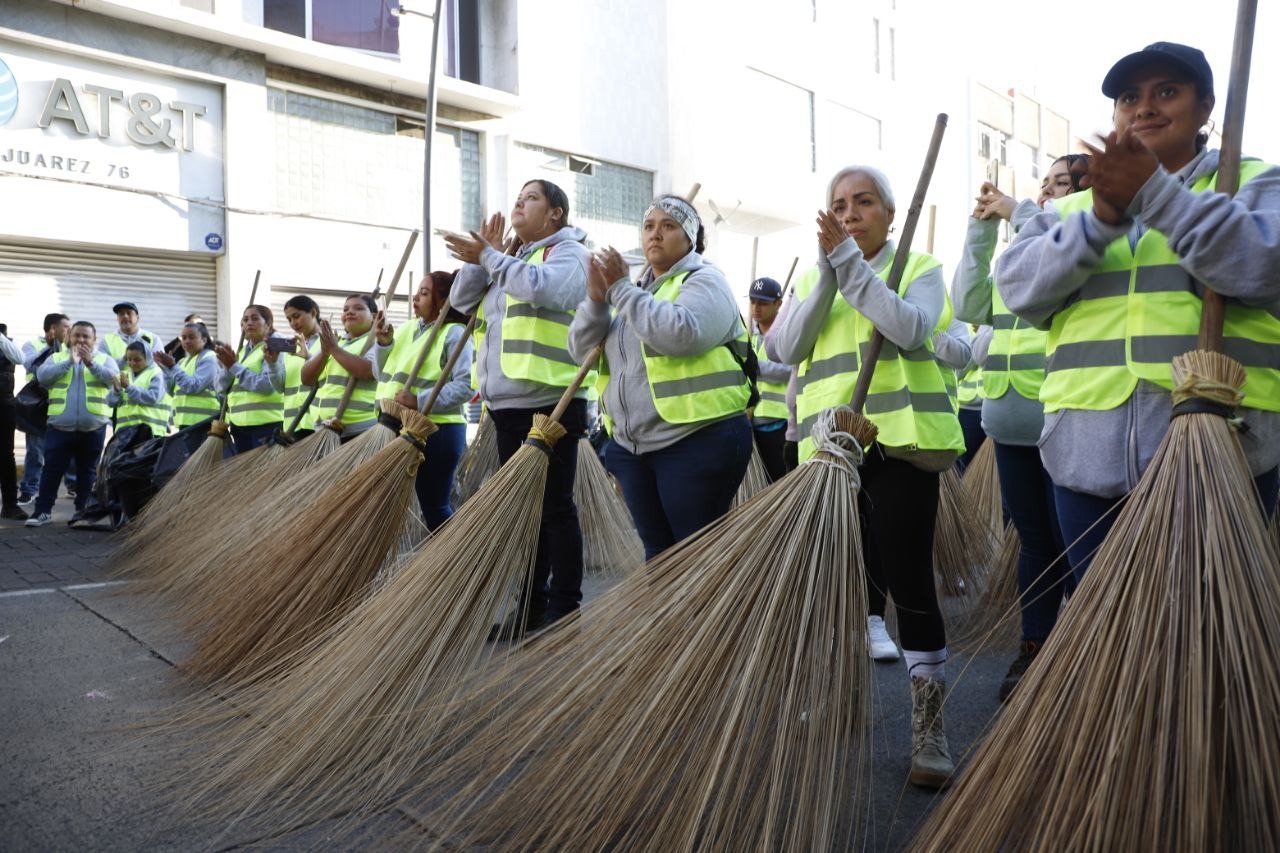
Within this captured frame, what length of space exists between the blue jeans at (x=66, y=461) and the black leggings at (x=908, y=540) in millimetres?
5914

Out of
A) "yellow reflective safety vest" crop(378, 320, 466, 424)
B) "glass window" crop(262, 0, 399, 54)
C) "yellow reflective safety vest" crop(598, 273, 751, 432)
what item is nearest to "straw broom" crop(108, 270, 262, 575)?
"yellow reflective safety vest" crop(378, 320, 466, 424)

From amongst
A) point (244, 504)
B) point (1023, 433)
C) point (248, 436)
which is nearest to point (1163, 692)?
point (1023, 433)

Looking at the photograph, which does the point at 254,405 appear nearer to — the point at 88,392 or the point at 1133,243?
the point at 88,392

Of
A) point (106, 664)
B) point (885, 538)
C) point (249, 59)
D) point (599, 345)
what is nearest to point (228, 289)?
point (249, 59)

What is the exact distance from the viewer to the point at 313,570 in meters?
3.06

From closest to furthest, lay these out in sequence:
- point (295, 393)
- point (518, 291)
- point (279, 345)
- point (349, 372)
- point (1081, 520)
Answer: point (1081, 520) → point (518, 291) → point (349, 372) → point (295, 393) → point (279, 345)

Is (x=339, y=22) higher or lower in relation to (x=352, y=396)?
higher

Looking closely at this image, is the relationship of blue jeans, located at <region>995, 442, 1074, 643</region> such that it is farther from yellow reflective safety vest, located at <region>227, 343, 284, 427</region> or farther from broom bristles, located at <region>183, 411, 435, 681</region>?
yellow reflective safety vest, located at <region>227, 343, 284, 427</region>

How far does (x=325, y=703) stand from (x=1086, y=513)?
1678 mm

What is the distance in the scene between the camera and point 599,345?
2.92 m

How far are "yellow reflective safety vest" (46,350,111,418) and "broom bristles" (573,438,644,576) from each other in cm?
352

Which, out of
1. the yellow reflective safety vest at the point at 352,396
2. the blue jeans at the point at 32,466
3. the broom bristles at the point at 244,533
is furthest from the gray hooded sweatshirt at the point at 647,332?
the blue jeans at the point at 32,466

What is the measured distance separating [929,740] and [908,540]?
44 cm

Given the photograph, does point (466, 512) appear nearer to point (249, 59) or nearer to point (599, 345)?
point (599, 345)
